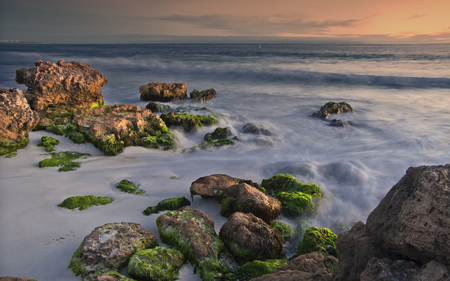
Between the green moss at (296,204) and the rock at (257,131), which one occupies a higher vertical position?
the rock at (257,131)

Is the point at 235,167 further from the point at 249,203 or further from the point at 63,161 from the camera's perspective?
the point at 63,161

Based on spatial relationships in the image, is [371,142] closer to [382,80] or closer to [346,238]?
[346,238]

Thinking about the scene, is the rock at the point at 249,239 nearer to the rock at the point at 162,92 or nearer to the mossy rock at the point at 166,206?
the mossy rock at the point at 166,206

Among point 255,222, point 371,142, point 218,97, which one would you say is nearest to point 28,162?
point 255,222

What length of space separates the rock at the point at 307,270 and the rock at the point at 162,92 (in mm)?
10995

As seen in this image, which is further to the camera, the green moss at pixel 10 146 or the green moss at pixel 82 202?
the green moss at pixel 10 146

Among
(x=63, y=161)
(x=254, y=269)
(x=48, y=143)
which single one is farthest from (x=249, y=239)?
(x=48, y=143)

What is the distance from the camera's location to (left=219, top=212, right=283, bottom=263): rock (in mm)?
3014

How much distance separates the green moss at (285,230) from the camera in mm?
3643

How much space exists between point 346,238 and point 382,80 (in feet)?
69.1

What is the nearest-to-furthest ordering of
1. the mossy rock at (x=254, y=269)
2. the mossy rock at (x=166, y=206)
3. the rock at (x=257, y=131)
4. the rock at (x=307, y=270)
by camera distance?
the rock at (x=307, y=270)
the mossy rock at (x=254, y=269)
the mossy rock at (x=166, y=206)
the rock at (x=257, y=131)

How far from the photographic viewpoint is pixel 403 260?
5.65ft

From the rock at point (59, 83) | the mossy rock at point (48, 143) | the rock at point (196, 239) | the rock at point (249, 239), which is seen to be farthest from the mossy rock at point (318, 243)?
the rock at point (59, 83)

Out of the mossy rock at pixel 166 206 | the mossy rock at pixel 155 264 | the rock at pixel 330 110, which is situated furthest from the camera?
the rock at pixel 330 110
